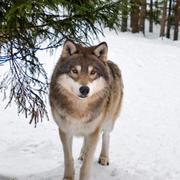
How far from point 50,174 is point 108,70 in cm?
200

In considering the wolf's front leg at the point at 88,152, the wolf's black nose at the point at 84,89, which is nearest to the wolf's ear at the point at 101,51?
the wolf's black nose at the point at 84,89

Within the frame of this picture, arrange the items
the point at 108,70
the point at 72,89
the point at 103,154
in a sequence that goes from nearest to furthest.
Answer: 1. the point at 72,89
2. the point at 108,70
3. the point at 103,154

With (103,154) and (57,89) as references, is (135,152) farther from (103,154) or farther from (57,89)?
(57,89)

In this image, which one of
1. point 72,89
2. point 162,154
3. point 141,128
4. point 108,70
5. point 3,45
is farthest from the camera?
point 141,128

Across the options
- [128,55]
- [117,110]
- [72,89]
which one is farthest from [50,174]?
[128,55]

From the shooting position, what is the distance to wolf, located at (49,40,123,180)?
5496 millimetres

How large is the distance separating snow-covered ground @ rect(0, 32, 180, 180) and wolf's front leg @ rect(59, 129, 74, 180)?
331 millimetres

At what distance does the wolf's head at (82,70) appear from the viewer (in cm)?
539

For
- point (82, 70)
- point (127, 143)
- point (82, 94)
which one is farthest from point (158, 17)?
point (82, 94)

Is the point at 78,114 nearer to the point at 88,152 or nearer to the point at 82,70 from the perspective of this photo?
the point at 88,152

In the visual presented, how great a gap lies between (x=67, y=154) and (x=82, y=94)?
1335 millimetres

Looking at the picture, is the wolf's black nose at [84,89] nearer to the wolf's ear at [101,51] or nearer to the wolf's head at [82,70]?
the wolf's head at [82,70]

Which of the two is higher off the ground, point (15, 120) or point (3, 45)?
point (3, 45)

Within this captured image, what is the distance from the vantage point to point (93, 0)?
6121mm
